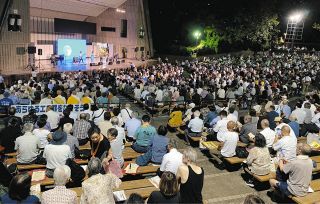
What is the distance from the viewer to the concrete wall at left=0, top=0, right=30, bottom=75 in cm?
2386

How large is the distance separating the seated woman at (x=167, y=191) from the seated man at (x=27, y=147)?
3.78 metres

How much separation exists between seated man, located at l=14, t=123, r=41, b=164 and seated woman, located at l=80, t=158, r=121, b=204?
281cm

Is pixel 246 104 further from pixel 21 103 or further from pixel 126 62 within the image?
pixel 126 62

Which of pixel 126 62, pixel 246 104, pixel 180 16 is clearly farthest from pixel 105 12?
pixel 246 104

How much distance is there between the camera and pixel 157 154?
7.59 metres

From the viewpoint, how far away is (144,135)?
847cm

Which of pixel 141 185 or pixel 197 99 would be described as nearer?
pixel 141 185

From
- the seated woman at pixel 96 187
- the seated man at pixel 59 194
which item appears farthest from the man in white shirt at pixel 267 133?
the seated man at pixel 59 194

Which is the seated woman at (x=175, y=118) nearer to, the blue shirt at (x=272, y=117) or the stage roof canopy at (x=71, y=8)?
the blue shirt at (x=272, y=117)

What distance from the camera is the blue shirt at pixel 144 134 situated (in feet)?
27.5

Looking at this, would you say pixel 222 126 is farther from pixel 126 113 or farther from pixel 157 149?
pixel 126 113

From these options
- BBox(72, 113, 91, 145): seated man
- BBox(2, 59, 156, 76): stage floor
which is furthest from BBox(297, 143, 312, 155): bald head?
BBox(2, 59, 156, 76): stage floor

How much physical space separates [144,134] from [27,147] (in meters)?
2.77

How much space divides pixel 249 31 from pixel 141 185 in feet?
128
